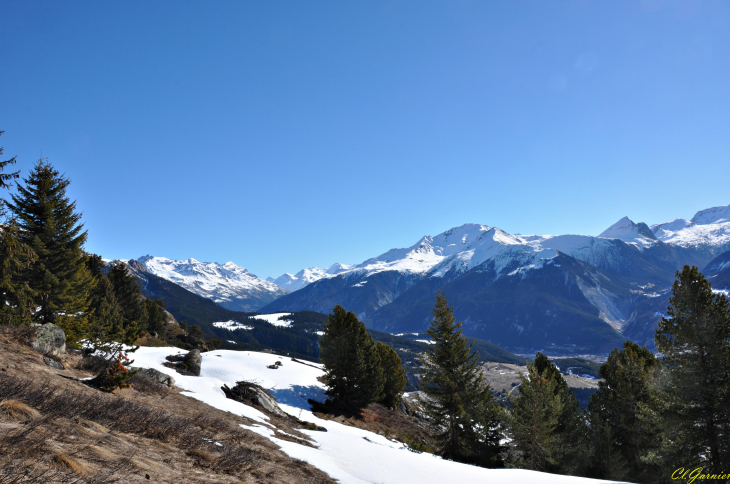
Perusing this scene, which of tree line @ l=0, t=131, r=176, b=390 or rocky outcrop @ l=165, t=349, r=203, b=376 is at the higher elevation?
tree line @ l=0, t=131, r=176, b=390

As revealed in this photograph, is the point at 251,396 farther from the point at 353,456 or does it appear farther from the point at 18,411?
the point at 18,411

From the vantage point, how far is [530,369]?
85.1 feet

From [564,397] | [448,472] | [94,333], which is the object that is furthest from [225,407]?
[564,397]

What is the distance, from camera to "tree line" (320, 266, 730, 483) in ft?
57.0

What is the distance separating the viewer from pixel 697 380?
1744cm

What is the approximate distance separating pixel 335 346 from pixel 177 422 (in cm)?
2616

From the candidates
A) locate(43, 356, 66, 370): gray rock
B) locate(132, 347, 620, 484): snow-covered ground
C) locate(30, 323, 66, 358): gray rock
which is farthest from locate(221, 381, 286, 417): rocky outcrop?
locate(43, 356, 66, 370): gray rock

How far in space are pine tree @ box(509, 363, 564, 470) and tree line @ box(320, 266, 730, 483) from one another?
0.26 ft

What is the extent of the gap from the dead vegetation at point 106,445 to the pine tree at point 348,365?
23.1 m

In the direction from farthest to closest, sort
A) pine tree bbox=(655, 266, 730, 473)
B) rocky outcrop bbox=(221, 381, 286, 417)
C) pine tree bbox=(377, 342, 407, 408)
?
pine tree bbox=(377, 342, 407, 408)
rocky outcrop bbox=(221, 381, 286, 417)
pine tree bbox=(655, 266, 730, 473)

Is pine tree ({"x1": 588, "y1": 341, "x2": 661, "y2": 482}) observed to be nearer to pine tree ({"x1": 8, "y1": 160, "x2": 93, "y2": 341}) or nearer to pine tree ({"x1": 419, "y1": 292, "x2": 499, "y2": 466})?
pine tree ({"x1": 419, "y1": 292, "x2": 499, "y2": 466})

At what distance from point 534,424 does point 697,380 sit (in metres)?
9.67

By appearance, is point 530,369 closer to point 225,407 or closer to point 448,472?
point 448,472

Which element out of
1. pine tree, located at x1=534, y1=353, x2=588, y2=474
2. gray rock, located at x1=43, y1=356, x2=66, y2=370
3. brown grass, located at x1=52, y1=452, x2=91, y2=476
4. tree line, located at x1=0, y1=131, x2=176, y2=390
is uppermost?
tree line, located at x1=0, y1=131, x2=176, y2=390
